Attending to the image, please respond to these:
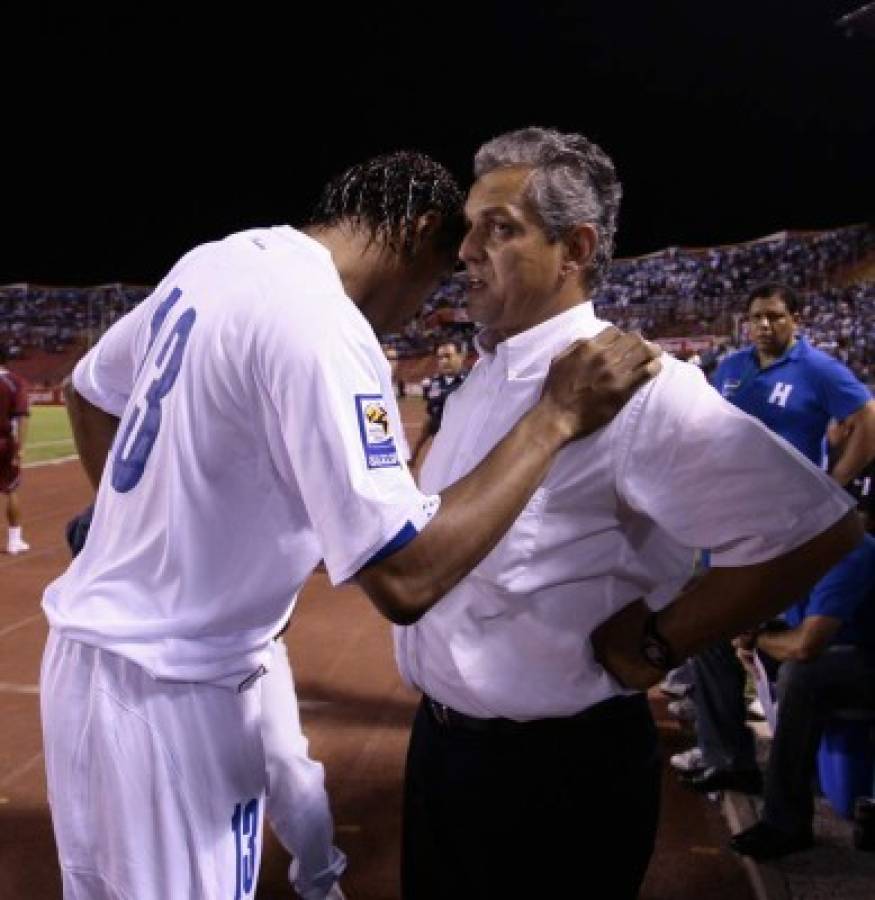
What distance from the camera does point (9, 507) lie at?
929 cm

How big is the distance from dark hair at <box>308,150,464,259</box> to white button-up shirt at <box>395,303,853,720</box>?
0.25 m

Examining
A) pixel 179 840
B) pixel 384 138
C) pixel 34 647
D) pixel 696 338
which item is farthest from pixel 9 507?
pixel 384 138

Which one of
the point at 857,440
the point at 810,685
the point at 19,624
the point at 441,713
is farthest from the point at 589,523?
the point at 19,624

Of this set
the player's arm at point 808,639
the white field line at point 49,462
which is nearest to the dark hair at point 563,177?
the player's arm at point 808,639

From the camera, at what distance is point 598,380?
1.54 metres

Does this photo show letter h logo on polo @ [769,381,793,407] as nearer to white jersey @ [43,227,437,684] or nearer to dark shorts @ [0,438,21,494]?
white jersey @ [43,227,437,684]

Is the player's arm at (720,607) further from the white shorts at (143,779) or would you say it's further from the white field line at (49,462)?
the white field line at (49,462)

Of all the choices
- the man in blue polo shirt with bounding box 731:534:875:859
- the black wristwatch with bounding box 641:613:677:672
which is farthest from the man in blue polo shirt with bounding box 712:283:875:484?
the black wristwatch with bounding box 641:613:677:672

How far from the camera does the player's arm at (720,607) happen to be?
1640 mm

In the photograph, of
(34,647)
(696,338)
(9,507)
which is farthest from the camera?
(696,338)

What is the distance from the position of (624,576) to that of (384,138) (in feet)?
163

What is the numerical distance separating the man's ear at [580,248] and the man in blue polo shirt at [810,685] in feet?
6.55

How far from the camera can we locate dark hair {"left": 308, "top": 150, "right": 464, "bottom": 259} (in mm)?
1775

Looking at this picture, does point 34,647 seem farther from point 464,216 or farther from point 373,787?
point 464,216
